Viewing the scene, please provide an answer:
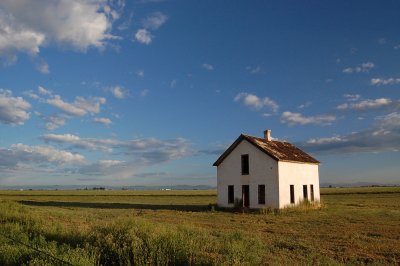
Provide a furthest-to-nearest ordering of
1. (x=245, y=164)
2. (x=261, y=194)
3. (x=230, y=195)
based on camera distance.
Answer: (x=230, y=195), (x=245, y=164), (x=261, y=194)

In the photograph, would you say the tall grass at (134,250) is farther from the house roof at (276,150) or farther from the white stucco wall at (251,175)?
the house roof at (276,150)

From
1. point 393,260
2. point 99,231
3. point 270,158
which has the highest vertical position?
point 270,158

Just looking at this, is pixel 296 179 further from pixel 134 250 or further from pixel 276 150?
pixel 134 250

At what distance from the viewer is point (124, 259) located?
9953mm

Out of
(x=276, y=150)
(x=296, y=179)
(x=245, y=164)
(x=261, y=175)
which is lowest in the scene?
(x=296, y=179)

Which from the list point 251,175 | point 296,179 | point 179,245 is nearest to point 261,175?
point 251,175

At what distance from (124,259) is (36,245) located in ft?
10.5

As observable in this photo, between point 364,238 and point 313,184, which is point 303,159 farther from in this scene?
point 364,238

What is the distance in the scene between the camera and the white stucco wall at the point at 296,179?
3039 centimetres

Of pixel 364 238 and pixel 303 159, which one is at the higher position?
pixel 303 159

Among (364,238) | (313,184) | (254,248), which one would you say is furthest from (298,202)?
(254,248)

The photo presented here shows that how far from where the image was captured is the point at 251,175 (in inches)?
1243

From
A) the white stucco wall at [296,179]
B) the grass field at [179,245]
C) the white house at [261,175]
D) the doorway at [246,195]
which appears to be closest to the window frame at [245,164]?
the white house at [261,175]

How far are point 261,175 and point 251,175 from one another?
862 millimetres
